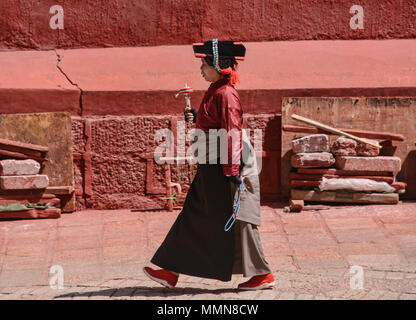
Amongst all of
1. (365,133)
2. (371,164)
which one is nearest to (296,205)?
(371,164)

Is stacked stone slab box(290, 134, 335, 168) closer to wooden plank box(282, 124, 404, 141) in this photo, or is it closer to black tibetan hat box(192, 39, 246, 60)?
wooden plank box(282, 124, 404, 141)

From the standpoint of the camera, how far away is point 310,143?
7.11 m

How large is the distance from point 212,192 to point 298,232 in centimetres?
193

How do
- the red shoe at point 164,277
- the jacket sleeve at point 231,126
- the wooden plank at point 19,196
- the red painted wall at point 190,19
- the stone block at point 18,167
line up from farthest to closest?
the red painted wall at point 190,19 < the wooden plank at point 19,196 < the stone block at point 18,167 < the red shoe at point 164,277 < the jacket sleeve at point 231,126

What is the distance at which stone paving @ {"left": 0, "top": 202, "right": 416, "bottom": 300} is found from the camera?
4695 mm

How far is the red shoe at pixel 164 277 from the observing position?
4.67m

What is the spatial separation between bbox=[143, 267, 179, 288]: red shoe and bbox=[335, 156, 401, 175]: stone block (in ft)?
9.66

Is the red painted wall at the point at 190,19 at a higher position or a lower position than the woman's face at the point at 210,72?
higher

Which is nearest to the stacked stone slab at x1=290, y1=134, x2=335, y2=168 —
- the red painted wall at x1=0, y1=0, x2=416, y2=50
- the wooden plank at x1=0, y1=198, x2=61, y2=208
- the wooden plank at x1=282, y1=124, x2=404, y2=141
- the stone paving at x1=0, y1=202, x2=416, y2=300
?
the wooden plank at x1=282, y1=124, x2=404, y2=141

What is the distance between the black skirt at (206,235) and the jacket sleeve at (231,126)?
0.56 feet

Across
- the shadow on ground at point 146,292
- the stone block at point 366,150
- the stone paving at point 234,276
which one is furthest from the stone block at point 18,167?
the stone block at point 366,150

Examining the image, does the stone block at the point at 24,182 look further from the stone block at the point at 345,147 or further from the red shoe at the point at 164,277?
the stone block at the point at 345,147

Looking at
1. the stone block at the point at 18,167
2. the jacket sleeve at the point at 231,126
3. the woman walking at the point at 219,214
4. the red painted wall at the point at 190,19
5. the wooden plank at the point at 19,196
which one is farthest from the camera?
the red painted wall at the point at 190,19

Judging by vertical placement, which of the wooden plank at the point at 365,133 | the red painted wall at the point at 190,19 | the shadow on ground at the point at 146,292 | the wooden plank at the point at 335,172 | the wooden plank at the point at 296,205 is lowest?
the shadow on ground at the point at 146,292
